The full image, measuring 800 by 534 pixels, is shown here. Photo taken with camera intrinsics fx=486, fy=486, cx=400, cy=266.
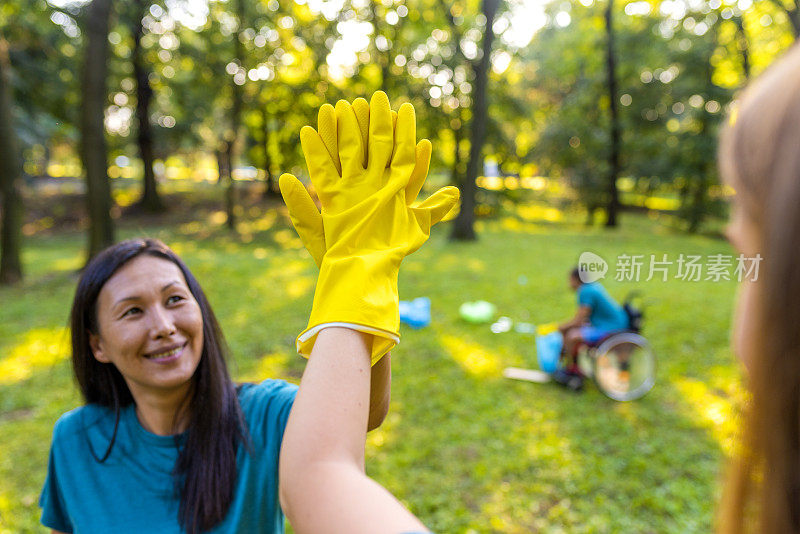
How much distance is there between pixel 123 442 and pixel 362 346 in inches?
41.3

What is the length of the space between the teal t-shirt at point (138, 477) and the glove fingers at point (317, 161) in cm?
69

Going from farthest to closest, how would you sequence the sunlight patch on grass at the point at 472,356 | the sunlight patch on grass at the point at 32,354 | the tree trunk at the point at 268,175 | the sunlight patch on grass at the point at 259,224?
the tree trunk at the point at 268,175 → the sunlight patch on grass at the point at 259,224 → the sunlight patch on grass at the point at 472,356 → the sunlight patch on grass at the point at 32,354

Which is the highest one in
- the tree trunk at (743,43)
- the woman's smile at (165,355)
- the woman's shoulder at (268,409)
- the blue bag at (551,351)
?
the tree trunk at (743,43)

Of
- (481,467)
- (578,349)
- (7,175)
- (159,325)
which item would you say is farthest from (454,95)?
(159,325)

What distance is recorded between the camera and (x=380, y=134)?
3.31 feet

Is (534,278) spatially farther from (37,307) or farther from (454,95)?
(454,95)

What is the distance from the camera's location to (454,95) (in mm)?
18406

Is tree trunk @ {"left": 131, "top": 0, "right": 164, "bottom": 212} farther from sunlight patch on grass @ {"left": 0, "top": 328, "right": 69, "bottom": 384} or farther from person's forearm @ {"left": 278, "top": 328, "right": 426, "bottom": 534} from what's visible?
person's forearm @ {"left": 278, "top": 328, "right": 426, "bottom": 534}

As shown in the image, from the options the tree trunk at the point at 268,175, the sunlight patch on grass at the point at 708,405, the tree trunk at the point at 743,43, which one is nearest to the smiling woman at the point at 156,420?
the sunlight patch on grass at the point at 708,405

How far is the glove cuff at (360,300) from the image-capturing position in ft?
2.74

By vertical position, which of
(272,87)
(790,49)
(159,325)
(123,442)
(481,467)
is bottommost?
(481,467)

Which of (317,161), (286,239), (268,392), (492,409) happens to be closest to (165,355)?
(268,392)

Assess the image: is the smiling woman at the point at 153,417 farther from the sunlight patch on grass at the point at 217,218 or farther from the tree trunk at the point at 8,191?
the sunlight patch on grass at the point at 217,218

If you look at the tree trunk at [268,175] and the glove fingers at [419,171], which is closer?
the glove fingers at [419,171]
